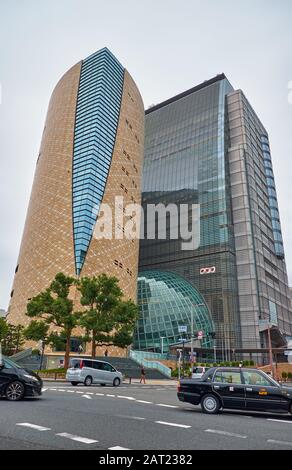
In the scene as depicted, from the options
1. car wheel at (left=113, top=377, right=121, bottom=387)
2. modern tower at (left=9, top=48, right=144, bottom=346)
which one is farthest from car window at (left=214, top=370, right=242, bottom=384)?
modern tower at (left=9, top=48, right=144, bottom=346)

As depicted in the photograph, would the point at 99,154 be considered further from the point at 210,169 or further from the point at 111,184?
the point at 210,169

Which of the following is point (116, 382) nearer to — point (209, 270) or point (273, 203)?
point (209, 270)

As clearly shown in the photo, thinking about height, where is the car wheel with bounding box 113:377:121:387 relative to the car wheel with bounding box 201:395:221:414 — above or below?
below

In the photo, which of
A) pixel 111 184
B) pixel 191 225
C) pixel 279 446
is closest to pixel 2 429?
pixel 279 446

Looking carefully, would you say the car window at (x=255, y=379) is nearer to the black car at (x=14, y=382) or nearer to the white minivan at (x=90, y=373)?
the black car at (x=14, y=382)

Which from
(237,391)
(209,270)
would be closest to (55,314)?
(237,391)

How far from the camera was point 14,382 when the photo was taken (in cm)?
1245

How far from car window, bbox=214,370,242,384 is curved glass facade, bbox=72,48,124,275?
52.7 metres

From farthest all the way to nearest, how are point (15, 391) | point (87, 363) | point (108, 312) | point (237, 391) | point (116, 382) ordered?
point (108, 312)
point (116, 382)
point (87, 363)
point (15, 391)
point (237, 391)

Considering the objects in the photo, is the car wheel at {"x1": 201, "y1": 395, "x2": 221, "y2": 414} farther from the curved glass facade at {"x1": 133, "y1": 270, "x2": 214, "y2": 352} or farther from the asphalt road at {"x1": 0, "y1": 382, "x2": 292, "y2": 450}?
the curved glass facade at {"x1": 133, "y1": 270, "x2": 214, "y2": 352}

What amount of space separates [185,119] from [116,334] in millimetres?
88878

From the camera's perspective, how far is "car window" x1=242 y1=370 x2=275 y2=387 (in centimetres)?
1161

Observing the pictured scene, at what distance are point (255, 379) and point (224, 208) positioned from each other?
76963 millimetres

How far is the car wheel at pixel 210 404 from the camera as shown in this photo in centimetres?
1181
